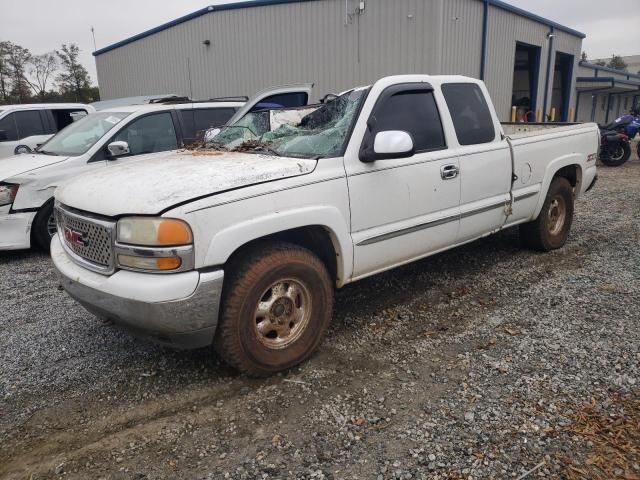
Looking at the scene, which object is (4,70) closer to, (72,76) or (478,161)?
(72,76)

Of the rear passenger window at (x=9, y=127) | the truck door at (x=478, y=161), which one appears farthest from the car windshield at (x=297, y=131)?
the rear passenger window at (x=9, y=127)

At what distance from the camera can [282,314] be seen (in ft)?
10.6

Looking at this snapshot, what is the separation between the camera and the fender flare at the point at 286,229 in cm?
279

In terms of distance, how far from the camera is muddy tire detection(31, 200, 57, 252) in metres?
5.94

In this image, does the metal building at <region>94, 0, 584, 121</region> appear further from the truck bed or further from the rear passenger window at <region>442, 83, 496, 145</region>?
the rear passenger window at <region>442, 83, 496, 145</region>

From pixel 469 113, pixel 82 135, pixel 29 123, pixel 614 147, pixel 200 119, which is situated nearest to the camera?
pixel 469 113

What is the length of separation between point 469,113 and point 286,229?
2360 mm

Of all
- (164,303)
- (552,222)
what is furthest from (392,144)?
(552,222)

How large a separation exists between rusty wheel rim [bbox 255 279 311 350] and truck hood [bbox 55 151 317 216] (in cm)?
71

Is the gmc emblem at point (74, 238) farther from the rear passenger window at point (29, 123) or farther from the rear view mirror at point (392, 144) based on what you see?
the rear passenger window at point (29, 123)

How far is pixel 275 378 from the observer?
10.6 ft

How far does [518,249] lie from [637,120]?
12.8 metres

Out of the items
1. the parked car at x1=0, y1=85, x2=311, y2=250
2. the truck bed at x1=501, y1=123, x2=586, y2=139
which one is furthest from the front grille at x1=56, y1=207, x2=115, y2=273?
the truck bed at x1=501, y1=123, x2=586, y2=139

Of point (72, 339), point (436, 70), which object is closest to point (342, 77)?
point (436, 70)
